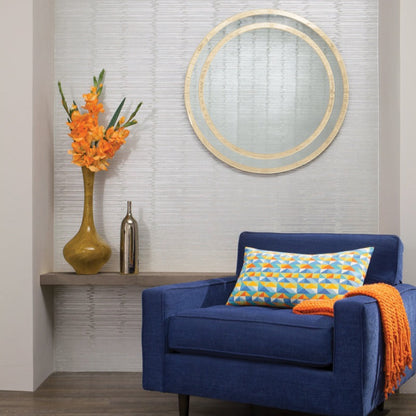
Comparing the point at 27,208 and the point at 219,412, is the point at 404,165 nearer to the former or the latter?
the point at 219,412

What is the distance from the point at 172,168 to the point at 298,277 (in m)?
1.17

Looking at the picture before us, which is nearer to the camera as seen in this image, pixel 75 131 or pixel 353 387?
pixel 353 387

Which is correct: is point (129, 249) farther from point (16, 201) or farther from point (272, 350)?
point (272, 350)

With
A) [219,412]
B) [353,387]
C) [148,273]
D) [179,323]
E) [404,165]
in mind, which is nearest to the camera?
[353,387]

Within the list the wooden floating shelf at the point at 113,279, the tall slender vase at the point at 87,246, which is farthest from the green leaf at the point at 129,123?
the wooden floating shelf at the point at 113,279

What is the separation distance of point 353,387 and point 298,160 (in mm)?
1586

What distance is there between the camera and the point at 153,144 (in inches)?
139

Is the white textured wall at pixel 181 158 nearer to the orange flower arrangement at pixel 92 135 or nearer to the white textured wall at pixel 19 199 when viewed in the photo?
the orange flower arrangement at pixel 92 135

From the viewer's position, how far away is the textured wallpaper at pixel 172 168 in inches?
138

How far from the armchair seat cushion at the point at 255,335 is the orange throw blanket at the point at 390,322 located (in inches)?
2.4

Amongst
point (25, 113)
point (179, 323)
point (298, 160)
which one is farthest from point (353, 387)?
point (25, 113)

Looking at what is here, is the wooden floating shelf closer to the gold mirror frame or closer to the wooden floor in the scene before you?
the wooden floor

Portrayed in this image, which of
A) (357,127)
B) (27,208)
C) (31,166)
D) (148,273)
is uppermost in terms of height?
(357,127)

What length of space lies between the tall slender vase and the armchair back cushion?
2.48ft
